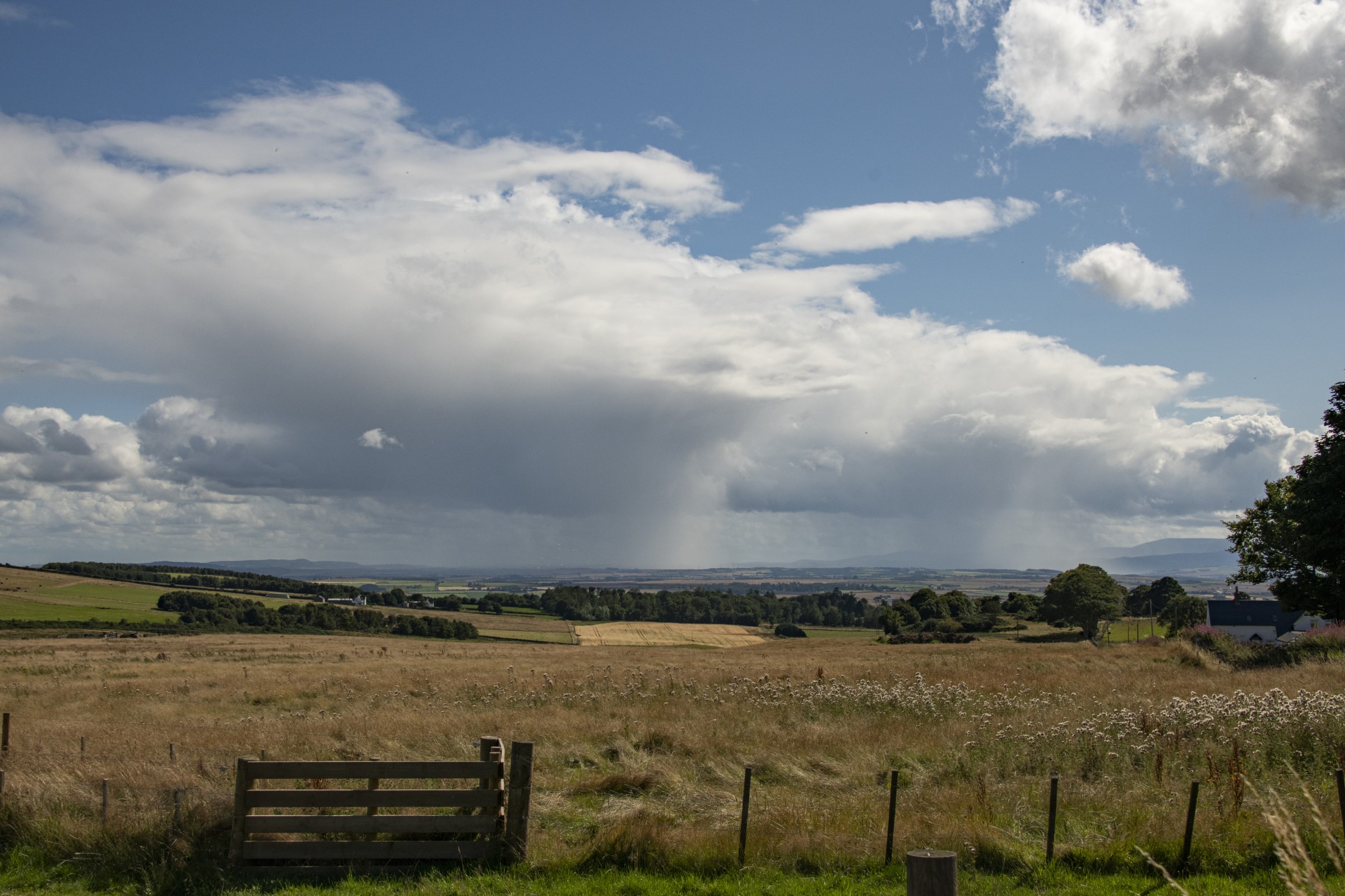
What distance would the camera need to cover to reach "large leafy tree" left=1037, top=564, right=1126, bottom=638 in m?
79.4

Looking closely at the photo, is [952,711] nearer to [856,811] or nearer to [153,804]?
[856,811]

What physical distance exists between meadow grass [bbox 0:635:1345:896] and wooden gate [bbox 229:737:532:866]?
1.78 ft

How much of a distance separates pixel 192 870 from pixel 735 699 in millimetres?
16270

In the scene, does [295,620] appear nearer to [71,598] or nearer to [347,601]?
[71,598]

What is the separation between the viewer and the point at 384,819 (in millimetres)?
10570

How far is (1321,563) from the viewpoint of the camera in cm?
2986

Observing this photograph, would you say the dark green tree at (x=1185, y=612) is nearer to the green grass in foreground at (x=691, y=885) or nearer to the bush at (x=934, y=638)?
the bush at (x=934, y=638)

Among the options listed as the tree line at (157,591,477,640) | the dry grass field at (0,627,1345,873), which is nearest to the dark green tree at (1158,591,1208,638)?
the dry grass field at (0,627,1345,873)

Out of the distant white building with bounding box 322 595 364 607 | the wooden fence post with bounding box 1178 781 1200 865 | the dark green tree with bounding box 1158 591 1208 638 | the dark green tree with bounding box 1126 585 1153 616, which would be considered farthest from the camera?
the distant white building with bounding box 322 595 364 607

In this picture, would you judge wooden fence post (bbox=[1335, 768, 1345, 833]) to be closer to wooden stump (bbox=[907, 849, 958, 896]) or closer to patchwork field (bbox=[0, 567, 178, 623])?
wooden stump (bbox=[907, 849, 958, 896])

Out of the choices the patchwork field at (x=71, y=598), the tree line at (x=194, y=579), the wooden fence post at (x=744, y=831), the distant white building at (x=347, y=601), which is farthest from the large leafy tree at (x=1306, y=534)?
the tree line at (x=194, y=579)

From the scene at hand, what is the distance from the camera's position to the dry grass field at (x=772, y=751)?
1098 cm

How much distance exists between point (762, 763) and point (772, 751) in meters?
1.01

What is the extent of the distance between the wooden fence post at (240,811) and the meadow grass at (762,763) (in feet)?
1.25
